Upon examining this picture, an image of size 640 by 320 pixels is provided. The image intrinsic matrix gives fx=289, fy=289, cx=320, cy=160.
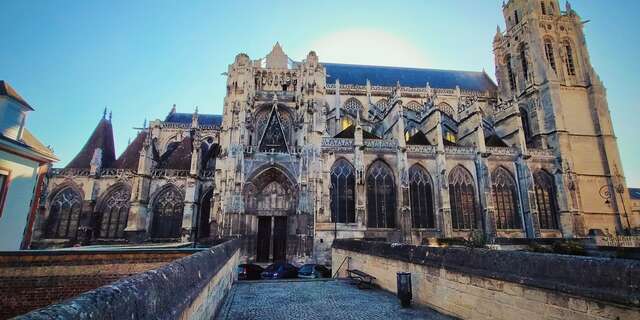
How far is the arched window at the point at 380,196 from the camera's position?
20125 mm

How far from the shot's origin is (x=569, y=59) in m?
28.2

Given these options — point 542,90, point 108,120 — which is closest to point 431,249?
point 542,90

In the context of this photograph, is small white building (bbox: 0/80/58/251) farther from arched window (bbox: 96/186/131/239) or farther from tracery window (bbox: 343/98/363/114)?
tracery window (bbox: 343/98/363/114)

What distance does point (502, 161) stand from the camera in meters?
22.9

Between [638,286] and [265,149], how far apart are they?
19.5 meters

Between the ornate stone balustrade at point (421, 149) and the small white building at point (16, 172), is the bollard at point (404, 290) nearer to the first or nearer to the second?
the small white building at point (16, 172)

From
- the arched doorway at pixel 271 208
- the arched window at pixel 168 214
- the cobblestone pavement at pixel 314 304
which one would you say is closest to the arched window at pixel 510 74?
the arched doorway at pixel 271 208

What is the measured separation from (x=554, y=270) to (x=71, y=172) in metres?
29.0

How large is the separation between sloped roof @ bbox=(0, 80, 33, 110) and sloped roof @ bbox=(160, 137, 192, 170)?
1491 centimetres

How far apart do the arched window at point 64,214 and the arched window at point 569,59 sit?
44.3 meters

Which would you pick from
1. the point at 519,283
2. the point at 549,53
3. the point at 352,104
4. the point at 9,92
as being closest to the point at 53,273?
Result: the point at 9,92

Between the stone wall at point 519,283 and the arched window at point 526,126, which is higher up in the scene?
the arched window at point 526,126

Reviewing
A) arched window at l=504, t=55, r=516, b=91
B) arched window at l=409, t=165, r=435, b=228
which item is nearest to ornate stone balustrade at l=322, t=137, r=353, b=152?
arched window at l=409, t=165, r=435, b=228

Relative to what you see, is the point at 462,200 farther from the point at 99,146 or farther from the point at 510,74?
the point at 99,146
